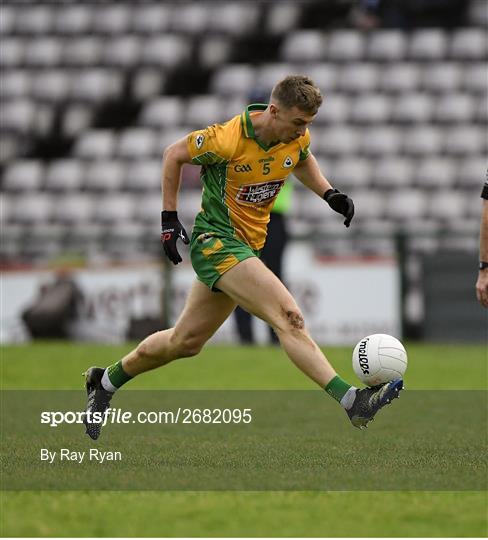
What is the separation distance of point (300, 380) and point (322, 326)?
12.6 feet

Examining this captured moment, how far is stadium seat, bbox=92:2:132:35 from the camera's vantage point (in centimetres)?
2402

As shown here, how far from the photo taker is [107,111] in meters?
23.4

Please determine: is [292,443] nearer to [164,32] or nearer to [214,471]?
[214,471]

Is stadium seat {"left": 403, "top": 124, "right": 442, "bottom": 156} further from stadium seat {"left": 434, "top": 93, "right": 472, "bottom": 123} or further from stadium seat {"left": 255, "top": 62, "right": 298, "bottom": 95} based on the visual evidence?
stadium seat {"left": 255, "top": 62, "right": 298, "bottom": 95}

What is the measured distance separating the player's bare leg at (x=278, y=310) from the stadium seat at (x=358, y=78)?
14.7m

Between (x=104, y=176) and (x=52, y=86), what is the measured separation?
2.98 meters

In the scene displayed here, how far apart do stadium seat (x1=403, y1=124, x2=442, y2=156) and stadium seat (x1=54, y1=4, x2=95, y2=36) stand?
674cm

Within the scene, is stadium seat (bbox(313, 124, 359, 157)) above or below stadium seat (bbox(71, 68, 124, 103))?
below

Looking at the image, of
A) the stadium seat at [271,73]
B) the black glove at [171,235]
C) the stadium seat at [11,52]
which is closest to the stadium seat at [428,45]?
the stadium seat at [271,73]

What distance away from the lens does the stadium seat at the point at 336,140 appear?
20500mm

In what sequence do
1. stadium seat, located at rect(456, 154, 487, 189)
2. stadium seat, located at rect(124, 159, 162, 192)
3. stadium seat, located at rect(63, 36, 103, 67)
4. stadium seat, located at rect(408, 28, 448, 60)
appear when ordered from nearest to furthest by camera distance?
stadium seat, located at rect(456, 154, 487, 189) < stadium seat, located at rect(124, 159, 162, 192) < stadium seat, located at rect(408, 28, 448, 60) < stadium seat, located at rect(63, 36, 103, 67)

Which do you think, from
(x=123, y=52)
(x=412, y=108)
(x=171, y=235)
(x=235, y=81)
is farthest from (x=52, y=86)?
(x=171, y=235)

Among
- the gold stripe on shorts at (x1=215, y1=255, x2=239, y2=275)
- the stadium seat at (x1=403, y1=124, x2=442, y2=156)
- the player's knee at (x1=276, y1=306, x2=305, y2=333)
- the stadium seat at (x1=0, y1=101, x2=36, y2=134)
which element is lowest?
the stadium seat at (x1=0, y1=101, x2=36, y2=134)

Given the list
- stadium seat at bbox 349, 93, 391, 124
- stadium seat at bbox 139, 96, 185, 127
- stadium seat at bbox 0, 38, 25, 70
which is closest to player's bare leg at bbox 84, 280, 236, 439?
stadium seat at bbox 349, 93, 391, 124
